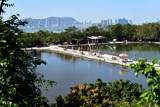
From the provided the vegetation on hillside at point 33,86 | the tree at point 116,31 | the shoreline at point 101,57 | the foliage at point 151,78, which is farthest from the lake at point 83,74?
the tree at point 116,31

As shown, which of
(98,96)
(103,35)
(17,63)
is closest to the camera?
(17,63)

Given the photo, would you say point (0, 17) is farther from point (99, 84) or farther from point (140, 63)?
point (99, 84)

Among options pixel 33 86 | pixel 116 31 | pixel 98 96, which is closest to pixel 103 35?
pixel 116 31

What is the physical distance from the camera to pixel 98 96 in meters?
5.89

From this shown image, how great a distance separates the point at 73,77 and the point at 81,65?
177 inches

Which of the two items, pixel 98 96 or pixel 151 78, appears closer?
pixel 151 78

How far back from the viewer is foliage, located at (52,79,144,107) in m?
5.47

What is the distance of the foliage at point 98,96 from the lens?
5.47m

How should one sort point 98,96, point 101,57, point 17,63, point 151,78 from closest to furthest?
point 151,78 < point 17,63 < point 98,96 < point 101,57

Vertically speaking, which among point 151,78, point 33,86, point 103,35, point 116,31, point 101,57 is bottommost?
point 101,57

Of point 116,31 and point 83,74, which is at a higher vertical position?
point 116,31

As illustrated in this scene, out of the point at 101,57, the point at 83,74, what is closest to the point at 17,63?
the point at 83,74

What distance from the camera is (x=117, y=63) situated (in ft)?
63.3

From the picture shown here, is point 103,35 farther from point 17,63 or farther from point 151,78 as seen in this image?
point 151,78
